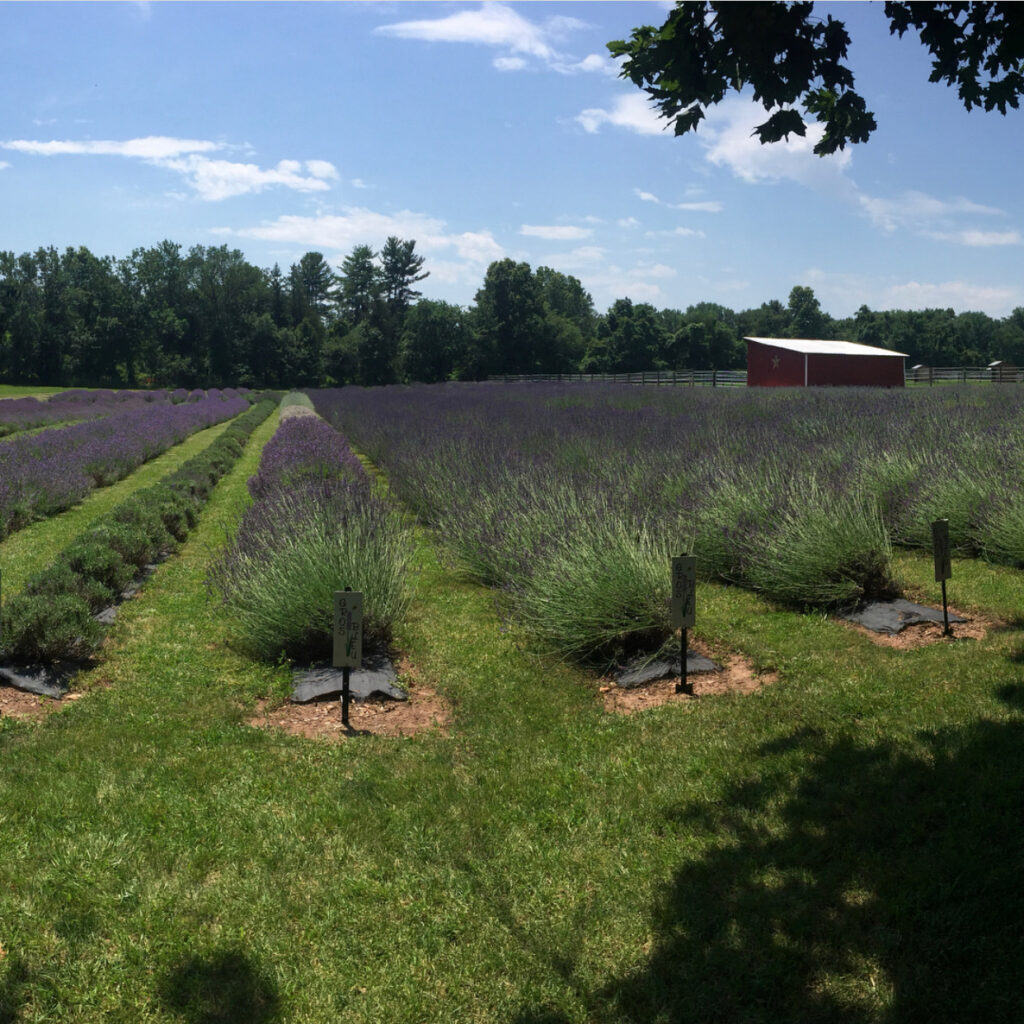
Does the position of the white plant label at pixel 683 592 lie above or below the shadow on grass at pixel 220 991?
above

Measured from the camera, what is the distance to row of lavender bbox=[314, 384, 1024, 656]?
638 cm

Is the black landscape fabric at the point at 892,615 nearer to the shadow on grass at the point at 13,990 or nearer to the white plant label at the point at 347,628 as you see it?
the white plant label at the point at 347,628

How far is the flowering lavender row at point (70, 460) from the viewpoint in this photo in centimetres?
1331

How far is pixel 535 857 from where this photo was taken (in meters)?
3.76

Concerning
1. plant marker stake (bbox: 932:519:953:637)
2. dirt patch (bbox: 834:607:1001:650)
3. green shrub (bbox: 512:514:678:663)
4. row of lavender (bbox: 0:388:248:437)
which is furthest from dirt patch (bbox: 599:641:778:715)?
row of lavender (bbox: 0:388:248:437)

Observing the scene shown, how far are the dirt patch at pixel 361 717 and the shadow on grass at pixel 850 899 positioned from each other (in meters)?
1.78

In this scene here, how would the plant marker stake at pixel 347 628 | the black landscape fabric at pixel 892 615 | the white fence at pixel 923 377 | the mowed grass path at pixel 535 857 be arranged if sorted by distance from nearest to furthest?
the mowed grass path at pixel 535 857
the plant marker stake at pixel 347 628
the black landscape fabric at pixel 892 615
the white fence at pixel 923 377

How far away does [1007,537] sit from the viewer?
8227mm

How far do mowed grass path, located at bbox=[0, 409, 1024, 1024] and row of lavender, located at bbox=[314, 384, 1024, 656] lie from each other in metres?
0.97

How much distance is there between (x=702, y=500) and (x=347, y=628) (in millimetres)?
4906

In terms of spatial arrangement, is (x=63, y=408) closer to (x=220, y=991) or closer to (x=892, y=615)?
(x=892, y=615)

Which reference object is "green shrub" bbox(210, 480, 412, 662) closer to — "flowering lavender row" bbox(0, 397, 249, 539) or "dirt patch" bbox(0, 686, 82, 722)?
"dirt patch" bbox(0, 686, 82, 722)

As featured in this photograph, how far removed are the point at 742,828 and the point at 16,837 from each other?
123 inches

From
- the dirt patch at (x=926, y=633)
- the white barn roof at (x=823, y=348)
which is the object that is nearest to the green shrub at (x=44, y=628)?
the dirt patch at (x=926, y=633)
